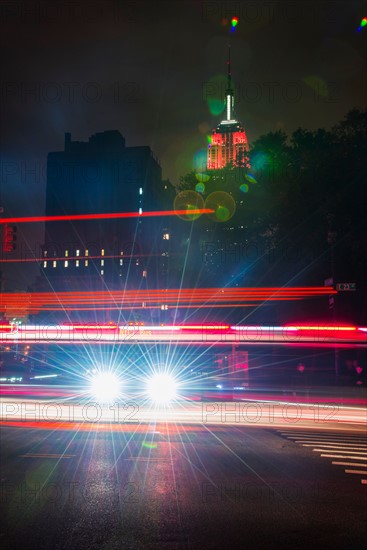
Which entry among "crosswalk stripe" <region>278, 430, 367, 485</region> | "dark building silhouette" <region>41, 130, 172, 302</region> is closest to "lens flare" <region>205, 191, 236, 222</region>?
"crosswalk stripe" <region>278, 430, 367, 485</region>

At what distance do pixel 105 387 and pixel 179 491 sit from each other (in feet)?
44.1

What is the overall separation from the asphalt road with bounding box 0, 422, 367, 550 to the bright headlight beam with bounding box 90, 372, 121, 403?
21.0ft

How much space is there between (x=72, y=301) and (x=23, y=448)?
1074 inches

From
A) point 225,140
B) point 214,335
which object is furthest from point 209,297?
point 225,140

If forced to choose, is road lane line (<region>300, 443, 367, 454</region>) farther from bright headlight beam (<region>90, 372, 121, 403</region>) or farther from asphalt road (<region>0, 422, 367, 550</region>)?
bright headlight beam (<region>90, 372, 121, 403</region>)

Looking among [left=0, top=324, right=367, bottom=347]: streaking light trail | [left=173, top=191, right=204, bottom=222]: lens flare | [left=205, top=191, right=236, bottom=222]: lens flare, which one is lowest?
[left=0, top=324, right=367, bottom=347]: streaking light trail

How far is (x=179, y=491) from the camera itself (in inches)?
300

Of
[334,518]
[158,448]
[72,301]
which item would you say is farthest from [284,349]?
[72,301]

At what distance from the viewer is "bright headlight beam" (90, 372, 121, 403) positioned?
18516mm

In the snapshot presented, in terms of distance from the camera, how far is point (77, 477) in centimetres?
833

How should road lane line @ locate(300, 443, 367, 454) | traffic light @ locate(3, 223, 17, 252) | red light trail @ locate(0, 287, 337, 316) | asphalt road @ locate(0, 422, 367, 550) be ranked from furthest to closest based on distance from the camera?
red light trail @ locate(0, 287, 337, 316) < traffic light @ locate(3, 223, 17, 252) < road lane line @ locate(300, 443, 367, 454) < asphalt road @ locate(0, 422, 367, 550)

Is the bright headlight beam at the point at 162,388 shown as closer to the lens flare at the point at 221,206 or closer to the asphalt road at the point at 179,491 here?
the asphalt road at the point at 179,491

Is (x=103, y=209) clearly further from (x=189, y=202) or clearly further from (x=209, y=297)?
(x=209, y=297)

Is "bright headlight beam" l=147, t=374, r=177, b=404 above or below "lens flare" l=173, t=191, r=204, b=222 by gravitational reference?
below
